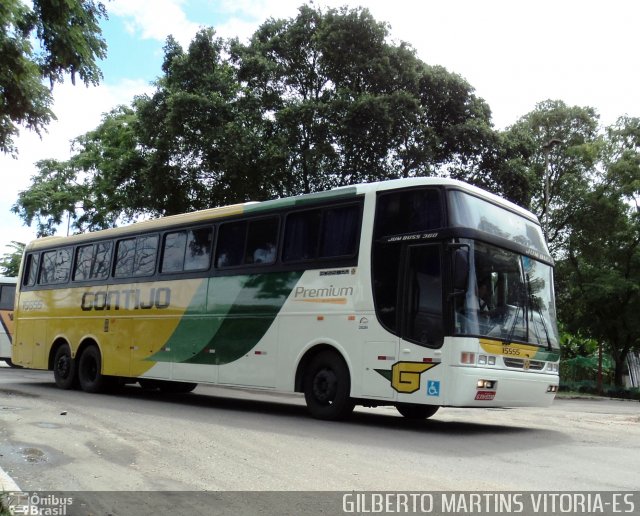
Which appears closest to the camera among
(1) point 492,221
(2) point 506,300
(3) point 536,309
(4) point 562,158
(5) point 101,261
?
(2) point 506,300

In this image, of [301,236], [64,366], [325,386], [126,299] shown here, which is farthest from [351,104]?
[325,386]

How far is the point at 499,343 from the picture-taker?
936cm

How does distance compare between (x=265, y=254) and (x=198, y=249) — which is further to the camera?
(x=198, y=249)

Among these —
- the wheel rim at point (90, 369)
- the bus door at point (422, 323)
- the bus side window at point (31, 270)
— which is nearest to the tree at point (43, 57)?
the bus door at point (422, 323)

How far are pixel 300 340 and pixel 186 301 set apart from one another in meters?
3.23

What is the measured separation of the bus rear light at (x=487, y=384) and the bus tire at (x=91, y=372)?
9400mm

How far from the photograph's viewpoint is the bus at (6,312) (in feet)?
91.7

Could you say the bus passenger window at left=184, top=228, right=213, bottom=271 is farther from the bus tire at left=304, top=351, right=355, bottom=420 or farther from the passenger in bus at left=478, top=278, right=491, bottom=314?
the passenger in bus at left=478, top=278, right=491, bottom=314

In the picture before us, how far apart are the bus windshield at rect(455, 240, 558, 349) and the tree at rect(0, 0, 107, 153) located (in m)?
5.36

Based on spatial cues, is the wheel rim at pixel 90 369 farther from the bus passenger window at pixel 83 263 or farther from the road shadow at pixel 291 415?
the bus passenger window at pixel 83 263

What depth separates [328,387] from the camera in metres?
10.6

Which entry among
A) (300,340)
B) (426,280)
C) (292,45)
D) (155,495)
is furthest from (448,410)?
(292,45)

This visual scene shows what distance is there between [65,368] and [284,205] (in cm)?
803

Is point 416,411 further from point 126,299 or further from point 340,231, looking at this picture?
point 126,299
